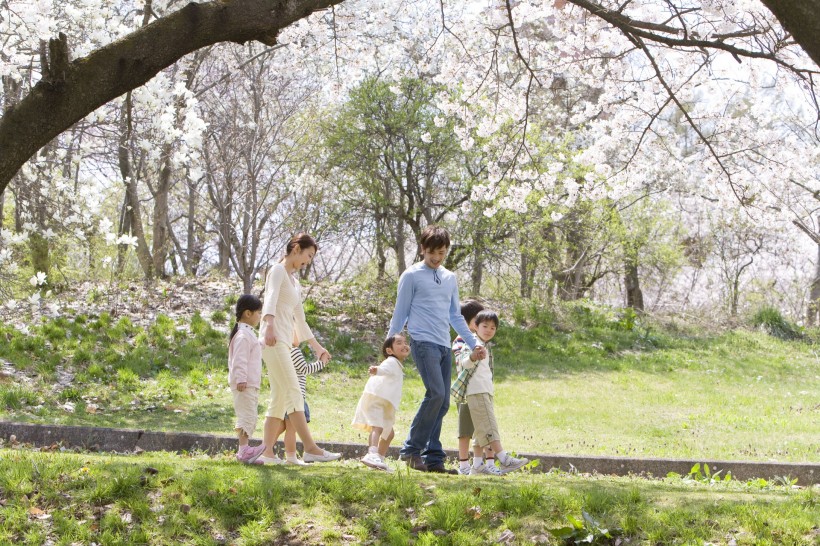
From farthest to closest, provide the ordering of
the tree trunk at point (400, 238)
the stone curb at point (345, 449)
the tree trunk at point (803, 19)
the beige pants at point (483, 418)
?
the tree trunk at point (400, 238) → the stone curb at point (345, 449) → the beige pants at point (483, 418) → the tree trunk at point (803, 19)

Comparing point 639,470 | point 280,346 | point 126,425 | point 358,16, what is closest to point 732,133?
point 639,470

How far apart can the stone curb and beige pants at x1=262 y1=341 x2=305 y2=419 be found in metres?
1.43

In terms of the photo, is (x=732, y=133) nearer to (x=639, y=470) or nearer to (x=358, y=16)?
(x=639, y=470)

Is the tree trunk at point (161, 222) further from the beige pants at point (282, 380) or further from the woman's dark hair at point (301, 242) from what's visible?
the beige pants at point (282, 380)

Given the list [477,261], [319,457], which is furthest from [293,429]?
[477,261]

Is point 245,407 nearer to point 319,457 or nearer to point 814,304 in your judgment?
point 319,457

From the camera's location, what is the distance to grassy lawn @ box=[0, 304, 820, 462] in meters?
8.76

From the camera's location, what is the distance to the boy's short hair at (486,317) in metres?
6.47

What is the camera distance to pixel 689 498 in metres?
4.88

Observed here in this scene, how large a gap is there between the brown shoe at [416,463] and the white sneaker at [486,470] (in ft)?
1.36

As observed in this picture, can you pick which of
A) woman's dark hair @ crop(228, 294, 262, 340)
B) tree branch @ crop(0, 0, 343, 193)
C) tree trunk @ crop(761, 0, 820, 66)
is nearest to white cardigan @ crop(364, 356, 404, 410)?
woman's dark hair @ crop(228, 294, 262, 340)

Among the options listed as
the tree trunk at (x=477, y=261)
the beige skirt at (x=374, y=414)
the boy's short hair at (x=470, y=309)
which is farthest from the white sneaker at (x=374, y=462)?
the tree trunk at (x=477, y=261)

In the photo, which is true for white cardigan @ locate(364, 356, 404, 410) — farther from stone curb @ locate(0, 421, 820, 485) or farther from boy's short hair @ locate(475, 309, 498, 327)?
stone curb @ locate(0, 421, 820, 485)

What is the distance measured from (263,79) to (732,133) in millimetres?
7634
